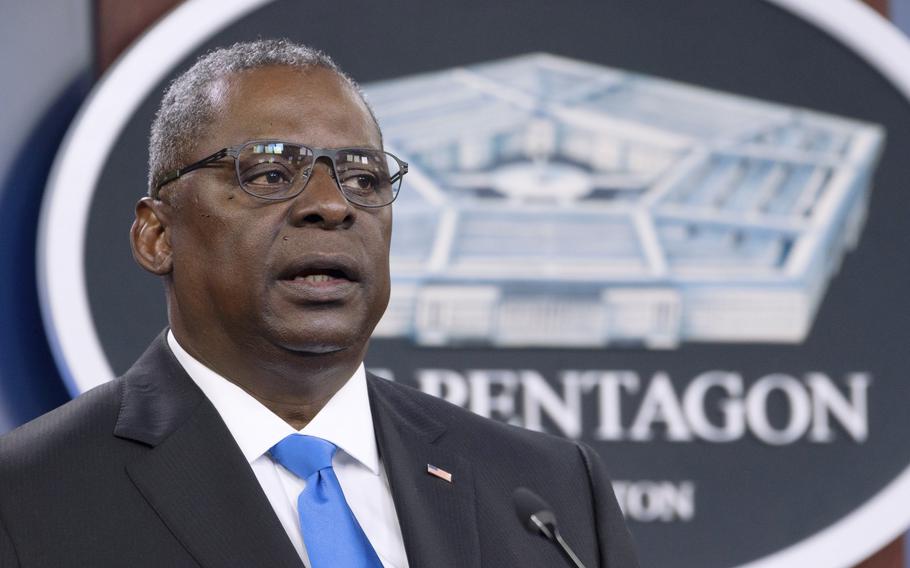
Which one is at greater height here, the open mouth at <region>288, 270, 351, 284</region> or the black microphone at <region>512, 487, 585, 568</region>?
the open mouth at <region>288, 270, 351, 284</region>

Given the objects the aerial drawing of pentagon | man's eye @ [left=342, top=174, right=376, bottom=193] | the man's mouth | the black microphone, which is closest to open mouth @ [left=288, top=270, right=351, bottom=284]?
the man's mouth

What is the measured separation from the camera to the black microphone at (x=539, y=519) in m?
1.39

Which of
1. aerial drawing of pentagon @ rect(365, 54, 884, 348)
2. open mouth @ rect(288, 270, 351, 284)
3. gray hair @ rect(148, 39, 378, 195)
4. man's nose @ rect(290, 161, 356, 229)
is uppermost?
gray hair @ rect(148, 39, 378, 195)

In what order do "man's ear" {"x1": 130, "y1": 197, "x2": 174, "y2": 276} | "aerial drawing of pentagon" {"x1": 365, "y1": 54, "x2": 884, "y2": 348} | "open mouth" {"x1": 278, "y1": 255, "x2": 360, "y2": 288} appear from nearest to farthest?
"open mouth" {"x1": 278, "y1": 255, "x2": 360, "y2": 288} < "man's ear" {"x1": 130, "y1": 197, "x2": 174, "y2": 276} < "aerial drawing of pentagon" {"x1": 365, "y1": 54, "x2": 884, "y2": 348}

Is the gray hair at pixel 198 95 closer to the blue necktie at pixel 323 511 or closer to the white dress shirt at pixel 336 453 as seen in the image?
the white dress shirt at pixel 336 453

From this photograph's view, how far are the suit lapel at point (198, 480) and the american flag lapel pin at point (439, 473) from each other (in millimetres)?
259

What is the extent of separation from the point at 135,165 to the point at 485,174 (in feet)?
2.61

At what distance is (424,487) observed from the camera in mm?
1450

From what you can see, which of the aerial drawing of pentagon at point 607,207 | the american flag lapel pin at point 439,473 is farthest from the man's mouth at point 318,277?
the aerial drawing of pentagon at point 607,207

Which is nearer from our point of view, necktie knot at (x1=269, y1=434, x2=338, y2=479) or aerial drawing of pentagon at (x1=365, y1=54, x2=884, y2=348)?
necktie knot at (x1=269, y1=434, x2=338, y2=479)

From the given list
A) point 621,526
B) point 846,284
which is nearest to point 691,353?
point 846,284

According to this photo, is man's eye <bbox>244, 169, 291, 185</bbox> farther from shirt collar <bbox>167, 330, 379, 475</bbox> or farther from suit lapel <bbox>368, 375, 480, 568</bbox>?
suit lapel <bbox>368, 375, 480, 568</bbox>

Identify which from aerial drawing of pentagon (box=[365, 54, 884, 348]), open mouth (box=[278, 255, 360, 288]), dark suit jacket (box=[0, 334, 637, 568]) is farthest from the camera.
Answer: aerial drawing of pentagon (box=[365, 54, 884, 348])

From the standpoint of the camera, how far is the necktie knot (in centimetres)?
137
